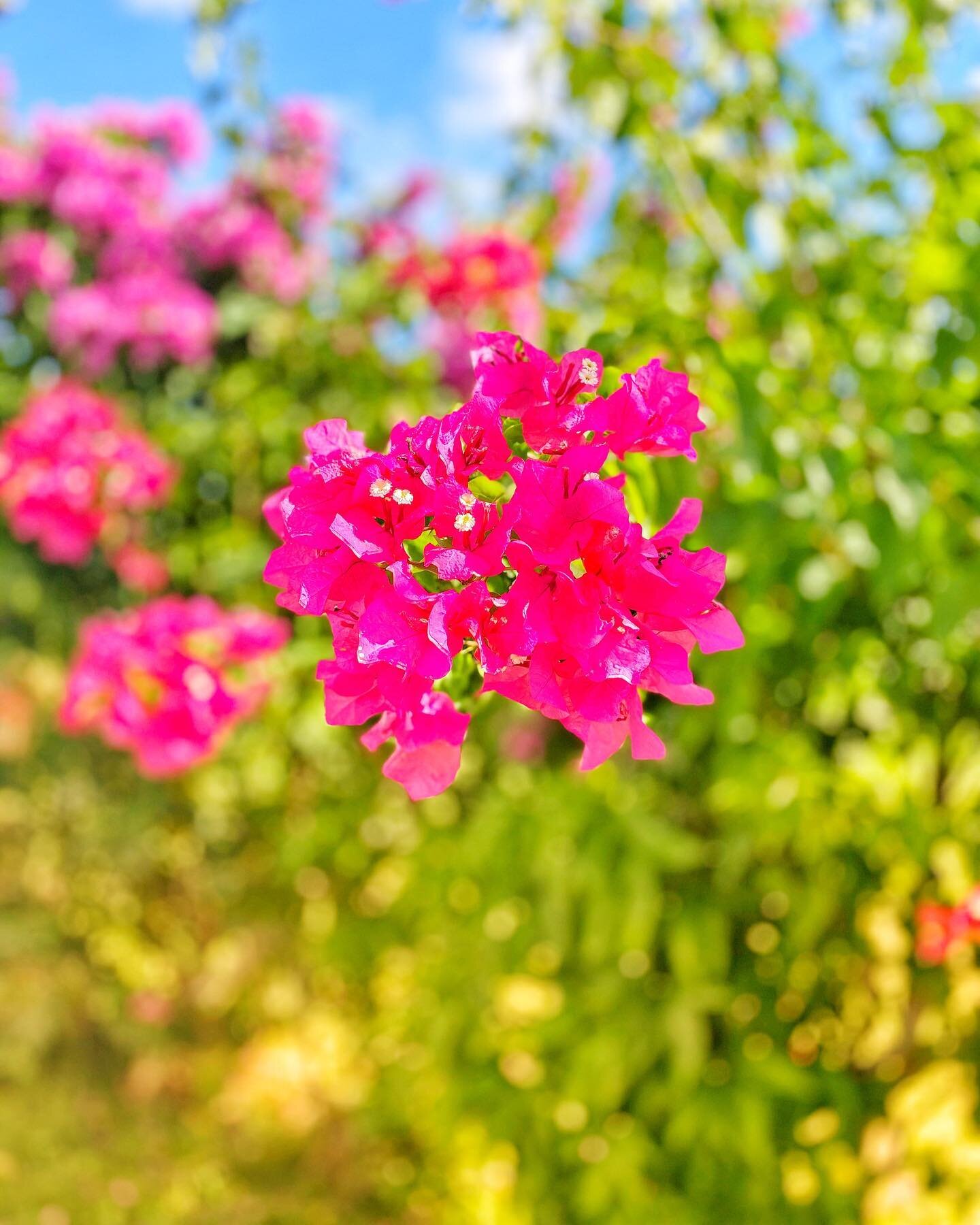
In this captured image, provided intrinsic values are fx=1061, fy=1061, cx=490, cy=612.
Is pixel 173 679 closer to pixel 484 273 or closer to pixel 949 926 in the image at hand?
pixel 949 926

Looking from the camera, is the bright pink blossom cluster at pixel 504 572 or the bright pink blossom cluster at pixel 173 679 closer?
the bright pink blossom cluster at pixel 504 572

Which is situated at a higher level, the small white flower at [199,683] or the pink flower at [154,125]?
the pink flower at [154,125]

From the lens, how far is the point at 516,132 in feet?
7.06

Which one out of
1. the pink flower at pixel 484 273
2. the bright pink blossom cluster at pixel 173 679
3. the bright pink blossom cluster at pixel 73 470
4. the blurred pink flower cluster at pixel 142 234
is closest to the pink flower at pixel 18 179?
the blurred pink flower cluster at pixel 142 234

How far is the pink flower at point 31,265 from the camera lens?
9.00 feet

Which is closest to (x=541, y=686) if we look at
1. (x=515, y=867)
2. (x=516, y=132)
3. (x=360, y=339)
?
(x=515, y=867)

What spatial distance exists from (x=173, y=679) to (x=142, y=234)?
1.76 m

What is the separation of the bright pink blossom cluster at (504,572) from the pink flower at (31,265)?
2.46 meters

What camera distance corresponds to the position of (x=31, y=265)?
2748 mm

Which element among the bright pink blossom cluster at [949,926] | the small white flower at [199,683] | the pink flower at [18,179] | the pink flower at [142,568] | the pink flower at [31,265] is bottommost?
the bright pink blossom cluster at [949,926]

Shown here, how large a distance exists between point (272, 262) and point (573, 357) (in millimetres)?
2312

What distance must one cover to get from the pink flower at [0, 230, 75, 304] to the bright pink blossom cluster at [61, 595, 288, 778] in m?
1.57

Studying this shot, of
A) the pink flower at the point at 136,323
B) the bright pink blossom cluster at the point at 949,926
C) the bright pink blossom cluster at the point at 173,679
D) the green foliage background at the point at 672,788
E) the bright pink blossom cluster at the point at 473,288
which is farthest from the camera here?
the pink flower at the point at 136,323

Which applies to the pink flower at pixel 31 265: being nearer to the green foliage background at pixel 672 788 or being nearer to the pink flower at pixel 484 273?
the green foliage background at pixel 672 788
